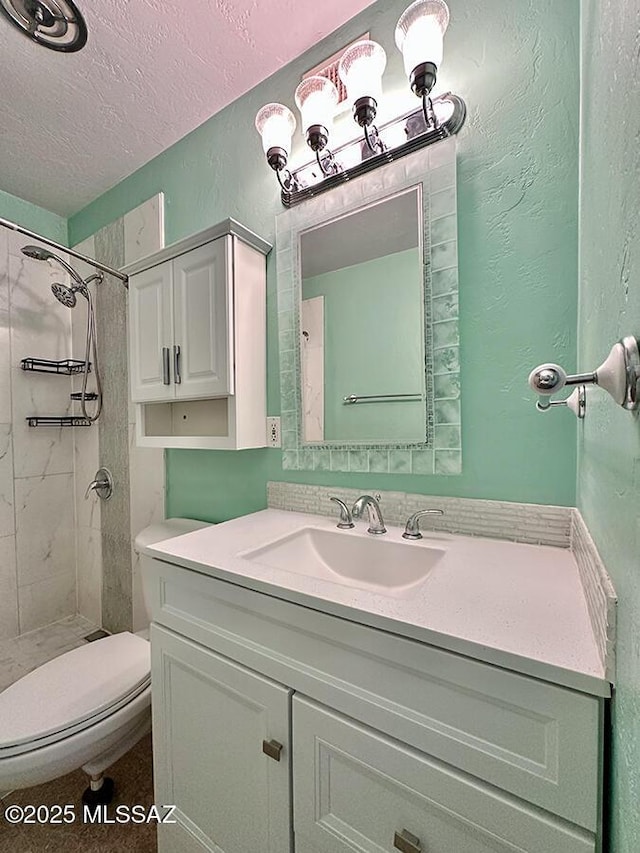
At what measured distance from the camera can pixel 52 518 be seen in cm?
193

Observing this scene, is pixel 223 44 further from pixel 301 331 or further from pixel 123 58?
pixel 301 331

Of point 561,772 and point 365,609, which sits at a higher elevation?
point 365,609

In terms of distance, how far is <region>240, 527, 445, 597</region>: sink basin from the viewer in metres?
0.85

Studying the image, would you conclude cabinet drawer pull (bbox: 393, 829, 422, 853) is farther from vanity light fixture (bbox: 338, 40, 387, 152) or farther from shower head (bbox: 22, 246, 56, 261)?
shower head (bbox: 22, 246, 56, 261)

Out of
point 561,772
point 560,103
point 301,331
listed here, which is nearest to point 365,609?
point 561,772

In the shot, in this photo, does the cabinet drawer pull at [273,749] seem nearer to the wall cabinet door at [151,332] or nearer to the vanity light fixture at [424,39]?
the wall cabinet door at [151,332]

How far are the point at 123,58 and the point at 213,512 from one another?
164 centimetres

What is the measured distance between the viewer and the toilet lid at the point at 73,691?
88 cm

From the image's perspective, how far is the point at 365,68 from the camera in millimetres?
919

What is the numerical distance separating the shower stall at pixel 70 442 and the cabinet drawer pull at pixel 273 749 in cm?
113

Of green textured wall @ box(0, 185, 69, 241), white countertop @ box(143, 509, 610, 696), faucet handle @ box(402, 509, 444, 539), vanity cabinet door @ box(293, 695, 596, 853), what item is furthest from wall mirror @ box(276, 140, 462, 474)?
green textured wall @ box(0, 185, 69, 241)

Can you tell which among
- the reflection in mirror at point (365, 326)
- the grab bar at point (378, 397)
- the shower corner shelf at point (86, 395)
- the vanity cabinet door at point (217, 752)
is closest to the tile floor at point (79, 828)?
the vanity cabinet door at point (217, 752)

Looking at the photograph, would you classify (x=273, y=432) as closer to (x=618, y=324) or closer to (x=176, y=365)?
(x=176, y=365)

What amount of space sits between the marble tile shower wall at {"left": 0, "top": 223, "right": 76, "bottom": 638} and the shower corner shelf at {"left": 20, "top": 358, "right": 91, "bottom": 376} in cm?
6
